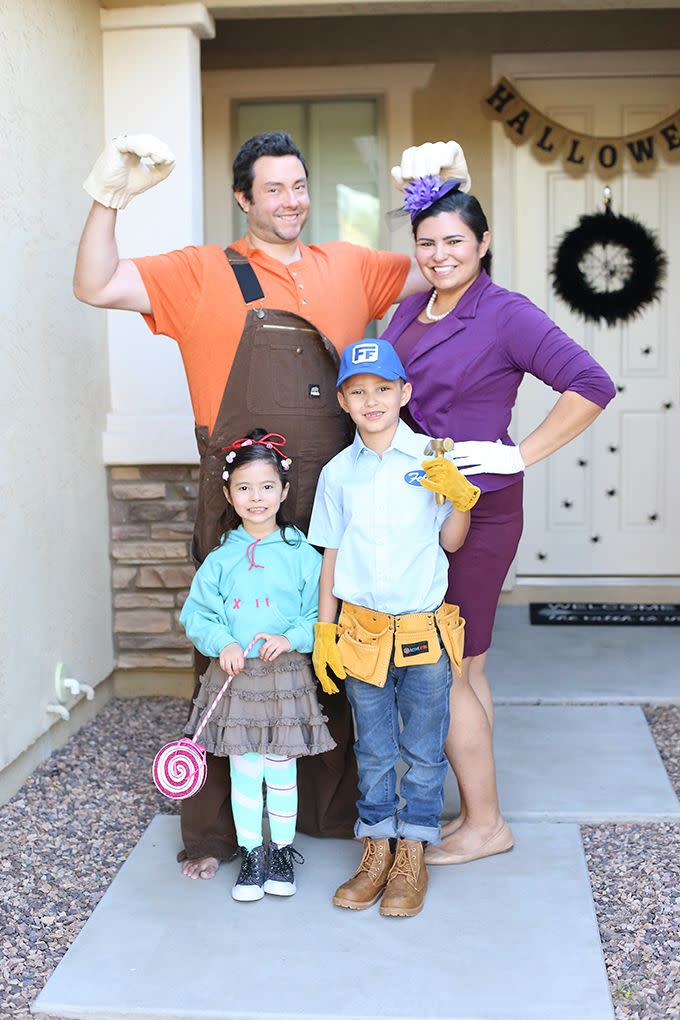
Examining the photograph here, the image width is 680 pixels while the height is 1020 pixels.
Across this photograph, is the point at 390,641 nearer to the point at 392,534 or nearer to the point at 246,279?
the point at 392,534

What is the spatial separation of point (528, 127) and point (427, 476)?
3168 millimetres

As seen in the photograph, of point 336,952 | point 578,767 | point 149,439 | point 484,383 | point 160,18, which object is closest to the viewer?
point 336,952

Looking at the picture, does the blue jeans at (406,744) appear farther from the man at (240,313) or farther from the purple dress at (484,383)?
the man at (240,313)

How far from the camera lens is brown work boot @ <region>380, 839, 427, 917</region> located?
246cm

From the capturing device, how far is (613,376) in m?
5.21

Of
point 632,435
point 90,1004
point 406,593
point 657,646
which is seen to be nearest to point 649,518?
point 632,435

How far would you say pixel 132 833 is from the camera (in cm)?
300

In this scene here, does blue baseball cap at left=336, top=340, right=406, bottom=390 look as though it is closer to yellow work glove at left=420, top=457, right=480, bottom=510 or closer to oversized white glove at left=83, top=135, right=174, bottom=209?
yellow work glove at left=420, top=457, right=480, bottom=510

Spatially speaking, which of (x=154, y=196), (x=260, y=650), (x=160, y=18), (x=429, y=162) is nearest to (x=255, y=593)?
(x=260, y=650)

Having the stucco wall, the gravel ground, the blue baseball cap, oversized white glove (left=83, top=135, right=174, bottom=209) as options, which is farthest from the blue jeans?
oversized white glove (left=83, top=135, right=174, bottom=209)

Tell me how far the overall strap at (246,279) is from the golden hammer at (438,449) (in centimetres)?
56

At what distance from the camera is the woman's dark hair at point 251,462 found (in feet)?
8.34

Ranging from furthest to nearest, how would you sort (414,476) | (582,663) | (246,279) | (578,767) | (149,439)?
(582,663) < (149,439) < (578,767) < (246,279) < (414,476)

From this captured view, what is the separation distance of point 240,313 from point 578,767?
1721 millimetres
